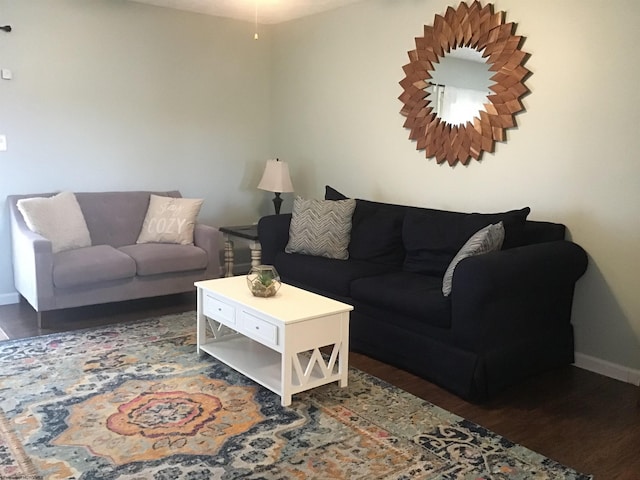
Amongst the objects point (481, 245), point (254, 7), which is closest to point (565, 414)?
point (481, 245)

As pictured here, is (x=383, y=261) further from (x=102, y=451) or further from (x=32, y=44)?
(x=32, y=44)

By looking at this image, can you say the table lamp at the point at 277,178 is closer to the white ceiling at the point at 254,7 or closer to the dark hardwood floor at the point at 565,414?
the white ceiling at the point at 254,7

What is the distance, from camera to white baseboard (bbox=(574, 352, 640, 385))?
325cm

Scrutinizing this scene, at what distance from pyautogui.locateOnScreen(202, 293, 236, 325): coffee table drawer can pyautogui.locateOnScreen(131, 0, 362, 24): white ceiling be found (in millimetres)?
2624

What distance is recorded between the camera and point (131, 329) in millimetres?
3922

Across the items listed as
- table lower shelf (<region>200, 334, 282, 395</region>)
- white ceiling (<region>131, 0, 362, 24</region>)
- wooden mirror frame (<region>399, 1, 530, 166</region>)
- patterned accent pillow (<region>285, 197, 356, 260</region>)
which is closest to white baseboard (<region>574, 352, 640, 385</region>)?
wooden mirror frame (<region>399, 1, 530, 166</region>)

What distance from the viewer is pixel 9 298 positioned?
4.52m

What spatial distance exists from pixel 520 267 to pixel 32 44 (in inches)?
150

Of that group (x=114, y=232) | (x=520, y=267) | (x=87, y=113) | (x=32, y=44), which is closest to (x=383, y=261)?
(x=520, y=267)

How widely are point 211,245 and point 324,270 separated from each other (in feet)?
3.68

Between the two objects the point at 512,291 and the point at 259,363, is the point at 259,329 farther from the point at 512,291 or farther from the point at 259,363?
the point at 512,291

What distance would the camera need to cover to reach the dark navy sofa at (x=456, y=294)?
115 inches

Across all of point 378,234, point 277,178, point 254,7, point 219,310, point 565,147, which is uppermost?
point 254,7

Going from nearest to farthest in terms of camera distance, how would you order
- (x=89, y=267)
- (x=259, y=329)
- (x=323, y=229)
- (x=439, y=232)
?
(x=259, y=329) → (x=439, y=232) → (x=89, y=267) → (x=323, y=229)
